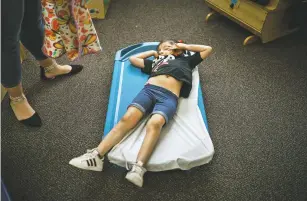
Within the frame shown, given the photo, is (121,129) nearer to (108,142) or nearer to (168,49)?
(108,142)

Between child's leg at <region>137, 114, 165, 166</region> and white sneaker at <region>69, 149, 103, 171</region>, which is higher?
child's leg at <region>137, 114, 165, 166</region>

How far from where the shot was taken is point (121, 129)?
121 centimetres

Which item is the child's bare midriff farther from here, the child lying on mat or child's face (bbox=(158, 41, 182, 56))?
child's face (bbox=(158, 41, 182, 56))

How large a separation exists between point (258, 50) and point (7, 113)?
1.71 m

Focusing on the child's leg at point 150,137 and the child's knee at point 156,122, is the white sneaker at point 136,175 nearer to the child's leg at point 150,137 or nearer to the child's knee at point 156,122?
the child's leg at point 150,137

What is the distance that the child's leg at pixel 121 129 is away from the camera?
1.17 metres

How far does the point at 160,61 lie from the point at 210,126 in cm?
46

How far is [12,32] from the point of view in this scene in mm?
1027

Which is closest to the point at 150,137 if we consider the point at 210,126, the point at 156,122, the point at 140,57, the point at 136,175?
the point at 156,122

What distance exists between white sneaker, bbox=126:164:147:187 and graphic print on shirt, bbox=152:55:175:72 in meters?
0.58

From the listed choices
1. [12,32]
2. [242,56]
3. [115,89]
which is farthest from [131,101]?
[242,56]

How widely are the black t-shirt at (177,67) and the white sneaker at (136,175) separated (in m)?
→ 0.49

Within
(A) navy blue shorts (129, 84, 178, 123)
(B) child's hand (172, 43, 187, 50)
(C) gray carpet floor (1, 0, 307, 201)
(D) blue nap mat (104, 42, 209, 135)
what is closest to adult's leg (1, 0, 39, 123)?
(C) gray carpet floor (1, 0, 307, 201)

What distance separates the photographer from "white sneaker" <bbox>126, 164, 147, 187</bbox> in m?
1.07
